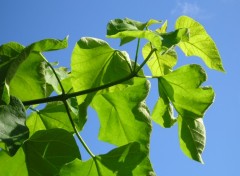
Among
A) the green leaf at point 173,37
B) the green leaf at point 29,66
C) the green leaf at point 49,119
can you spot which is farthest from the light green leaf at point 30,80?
the green leaf at point 173,37

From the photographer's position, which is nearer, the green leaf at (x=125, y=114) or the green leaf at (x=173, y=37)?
the green leaf at (x=173, y=37)

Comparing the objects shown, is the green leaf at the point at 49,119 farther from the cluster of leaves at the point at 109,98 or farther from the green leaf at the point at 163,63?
the green leaf at the point at 163,63

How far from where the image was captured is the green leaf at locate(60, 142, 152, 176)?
2.98 ft

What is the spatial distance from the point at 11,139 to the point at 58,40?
0.24 m

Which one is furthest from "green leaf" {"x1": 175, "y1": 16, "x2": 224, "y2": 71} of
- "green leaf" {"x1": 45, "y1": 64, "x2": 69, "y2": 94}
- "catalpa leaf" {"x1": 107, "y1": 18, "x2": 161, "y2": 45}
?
"green leaf" {"x1": 45, "y1": 64, "x2": 69, "y2": 94}

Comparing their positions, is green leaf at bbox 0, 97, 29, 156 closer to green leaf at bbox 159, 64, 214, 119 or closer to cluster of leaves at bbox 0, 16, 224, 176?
cluster of leaves at bbox 0, 16, 224, 176

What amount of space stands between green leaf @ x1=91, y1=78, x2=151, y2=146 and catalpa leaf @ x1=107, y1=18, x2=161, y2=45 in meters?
0.12

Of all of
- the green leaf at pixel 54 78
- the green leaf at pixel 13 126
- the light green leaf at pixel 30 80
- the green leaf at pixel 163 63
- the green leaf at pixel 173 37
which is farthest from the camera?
the green leaf at pixel 163 63

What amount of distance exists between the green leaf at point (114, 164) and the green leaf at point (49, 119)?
14 centimetres

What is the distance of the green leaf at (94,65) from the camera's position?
977 millimetres

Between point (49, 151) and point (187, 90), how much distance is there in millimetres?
357

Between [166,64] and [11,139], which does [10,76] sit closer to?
[11,139]

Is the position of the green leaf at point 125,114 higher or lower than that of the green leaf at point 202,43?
lower

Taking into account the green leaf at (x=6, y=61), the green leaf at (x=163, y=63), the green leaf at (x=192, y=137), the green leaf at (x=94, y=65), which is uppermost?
the green leaf at (x=6, y=61)
